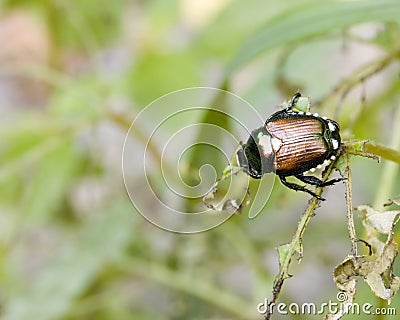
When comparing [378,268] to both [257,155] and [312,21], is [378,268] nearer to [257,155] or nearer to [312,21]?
[257,155]

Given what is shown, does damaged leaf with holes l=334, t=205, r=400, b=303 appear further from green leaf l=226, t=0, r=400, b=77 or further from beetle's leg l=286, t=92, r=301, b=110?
green leaf l=226, t=0, r=400, b=77

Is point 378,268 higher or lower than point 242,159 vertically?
lower

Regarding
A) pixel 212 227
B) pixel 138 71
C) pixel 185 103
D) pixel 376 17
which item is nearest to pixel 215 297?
pixel 212 227

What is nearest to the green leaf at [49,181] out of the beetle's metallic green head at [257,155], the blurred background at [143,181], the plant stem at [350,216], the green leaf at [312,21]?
the blurred background at [143,181]

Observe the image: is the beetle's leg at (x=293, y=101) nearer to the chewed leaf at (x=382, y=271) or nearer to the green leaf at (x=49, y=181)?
the chewed leaf at (x=382, y=271)

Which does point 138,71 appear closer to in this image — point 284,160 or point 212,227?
point 212,227

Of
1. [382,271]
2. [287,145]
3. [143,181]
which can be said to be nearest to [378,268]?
[382,271]
